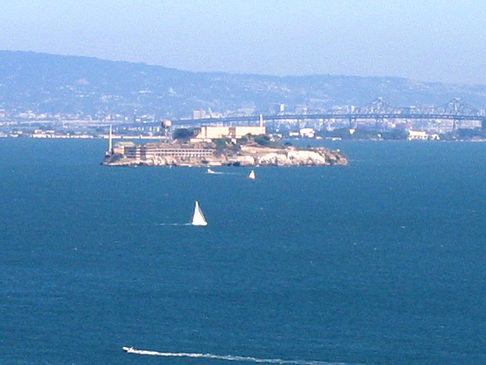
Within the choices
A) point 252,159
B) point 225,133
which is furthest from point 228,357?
point 225,133

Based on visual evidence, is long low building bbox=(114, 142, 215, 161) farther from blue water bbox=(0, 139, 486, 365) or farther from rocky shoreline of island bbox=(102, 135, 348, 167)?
blue water bbox=(0, 139, 486, 365)

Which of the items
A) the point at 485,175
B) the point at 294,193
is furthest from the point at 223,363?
the point at 485,175

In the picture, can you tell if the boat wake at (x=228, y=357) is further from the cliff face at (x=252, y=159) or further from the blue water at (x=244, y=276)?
the cliff face at (x=252, y=159)

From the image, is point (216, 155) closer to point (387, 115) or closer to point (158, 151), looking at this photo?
point (158, 151)

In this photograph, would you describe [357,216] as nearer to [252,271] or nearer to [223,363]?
[252,271]

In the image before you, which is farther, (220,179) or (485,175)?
(485,175)

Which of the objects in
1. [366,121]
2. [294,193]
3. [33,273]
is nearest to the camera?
[33,273]
